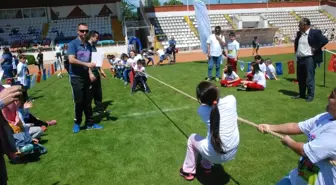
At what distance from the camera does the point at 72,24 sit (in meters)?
34.9

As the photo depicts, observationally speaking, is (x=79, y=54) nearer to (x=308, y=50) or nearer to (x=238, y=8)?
(x=308, y=50)

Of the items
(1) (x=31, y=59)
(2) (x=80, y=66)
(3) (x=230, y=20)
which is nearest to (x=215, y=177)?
(2) (x=80, y=66)

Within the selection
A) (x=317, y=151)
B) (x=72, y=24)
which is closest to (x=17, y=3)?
(x=72, y=24)

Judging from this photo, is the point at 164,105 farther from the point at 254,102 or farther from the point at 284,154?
the point at 284,154

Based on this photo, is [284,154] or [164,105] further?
[164,105]

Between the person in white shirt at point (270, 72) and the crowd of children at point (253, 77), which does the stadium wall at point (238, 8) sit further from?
the person in white shirt at point (270, 72)

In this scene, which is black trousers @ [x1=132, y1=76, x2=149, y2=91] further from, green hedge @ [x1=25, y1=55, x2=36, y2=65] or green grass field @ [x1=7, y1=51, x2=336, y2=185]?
green hedge @ [x1=25, y1=55, x2=36, y2=65]

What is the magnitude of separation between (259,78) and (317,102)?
6.92 feet

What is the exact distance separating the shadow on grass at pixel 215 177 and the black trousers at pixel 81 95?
286 cm

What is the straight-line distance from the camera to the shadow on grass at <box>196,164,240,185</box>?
4.01 metres

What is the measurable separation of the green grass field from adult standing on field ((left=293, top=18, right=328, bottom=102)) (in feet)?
1.95

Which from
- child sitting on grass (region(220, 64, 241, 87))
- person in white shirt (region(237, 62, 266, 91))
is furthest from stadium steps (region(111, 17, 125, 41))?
person in white shirt (region(237, 62, 266, 91))

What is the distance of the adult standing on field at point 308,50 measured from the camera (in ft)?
23.9

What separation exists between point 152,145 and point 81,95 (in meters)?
1.76
